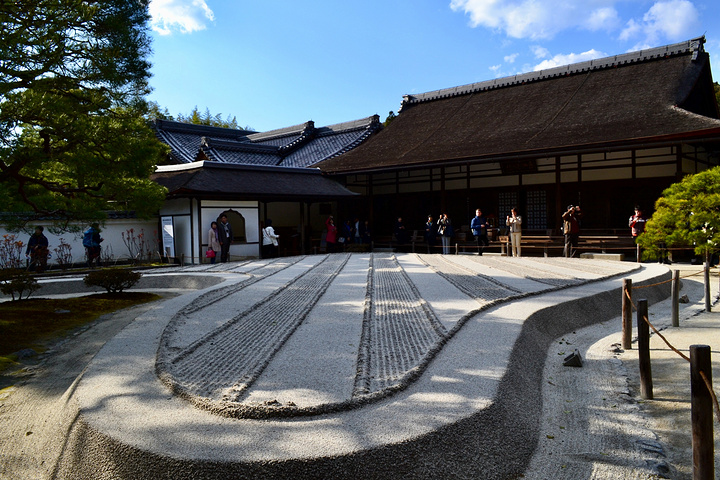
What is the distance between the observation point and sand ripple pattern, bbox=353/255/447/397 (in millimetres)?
3967

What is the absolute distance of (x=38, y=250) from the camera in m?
13.2

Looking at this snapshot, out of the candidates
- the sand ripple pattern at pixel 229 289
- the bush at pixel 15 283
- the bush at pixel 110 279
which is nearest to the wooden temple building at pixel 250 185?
the sand ripple pattern at pixel 229 289

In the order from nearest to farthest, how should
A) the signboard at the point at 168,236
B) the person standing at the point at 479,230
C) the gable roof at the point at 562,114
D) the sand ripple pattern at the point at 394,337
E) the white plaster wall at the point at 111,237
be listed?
the sand ripple pattern at the point at 394,337 < the gable roof at the point at 562,114 < the white plaster wall at the point at 111,237 < the person standing at the point at 479,230 < the signboard at the point at 168,236

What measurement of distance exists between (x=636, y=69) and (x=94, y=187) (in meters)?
16.6

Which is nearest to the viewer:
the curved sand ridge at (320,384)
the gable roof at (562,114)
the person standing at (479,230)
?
the curved sand ridge at (320,384)

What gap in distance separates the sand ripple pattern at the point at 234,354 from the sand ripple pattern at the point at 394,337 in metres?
0.81

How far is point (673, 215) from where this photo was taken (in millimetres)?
7738

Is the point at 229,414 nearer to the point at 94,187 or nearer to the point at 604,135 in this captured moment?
the point at 94,187

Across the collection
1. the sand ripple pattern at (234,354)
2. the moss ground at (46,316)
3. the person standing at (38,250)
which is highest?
the person standing at (38,250)

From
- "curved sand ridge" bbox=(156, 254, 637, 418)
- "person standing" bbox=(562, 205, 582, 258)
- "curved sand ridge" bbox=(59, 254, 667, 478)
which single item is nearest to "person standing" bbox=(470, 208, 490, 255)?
"person standing" bbox=(562, 205, 582, 258)

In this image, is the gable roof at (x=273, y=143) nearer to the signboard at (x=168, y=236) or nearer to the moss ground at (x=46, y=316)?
the signboard at (x=168, y=236)

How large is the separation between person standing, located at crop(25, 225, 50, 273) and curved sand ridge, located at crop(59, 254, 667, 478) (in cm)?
753

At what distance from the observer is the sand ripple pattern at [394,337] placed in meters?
3.97

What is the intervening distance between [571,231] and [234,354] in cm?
1134
